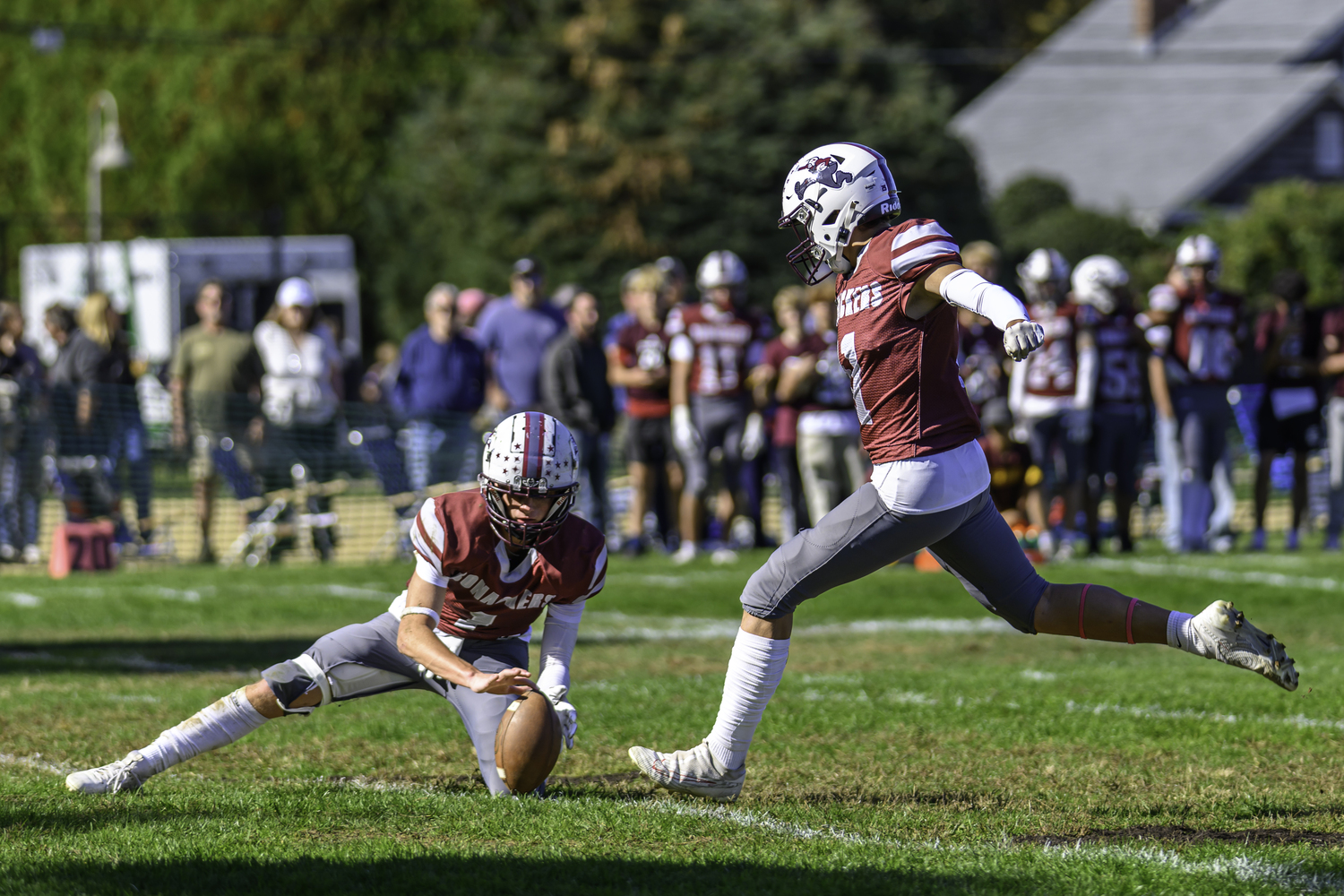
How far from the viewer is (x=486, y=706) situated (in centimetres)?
546

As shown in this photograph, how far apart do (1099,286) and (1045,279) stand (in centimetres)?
58

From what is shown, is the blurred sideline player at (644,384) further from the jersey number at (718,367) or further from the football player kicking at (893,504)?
the football player kicking at (893,504)

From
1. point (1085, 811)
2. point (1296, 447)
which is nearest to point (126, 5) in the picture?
point (1296, 447)

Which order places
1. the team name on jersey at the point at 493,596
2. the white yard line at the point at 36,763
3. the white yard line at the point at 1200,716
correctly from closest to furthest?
the team name on jersey at the point at 493,596 < the white yard line at the point at 36,763 < the white yard line at the point at 1200,716

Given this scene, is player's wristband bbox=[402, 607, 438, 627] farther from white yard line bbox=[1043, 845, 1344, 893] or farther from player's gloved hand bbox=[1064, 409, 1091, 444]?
player's gloved hand bbox=[1064, 409, 1091, 444]

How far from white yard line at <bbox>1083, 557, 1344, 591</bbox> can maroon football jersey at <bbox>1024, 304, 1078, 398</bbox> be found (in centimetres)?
132

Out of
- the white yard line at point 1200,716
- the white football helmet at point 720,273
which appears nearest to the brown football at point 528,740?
the white yard line at point 1200,716

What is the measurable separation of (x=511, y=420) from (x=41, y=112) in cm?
3602

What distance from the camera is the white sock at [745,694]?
209 inches

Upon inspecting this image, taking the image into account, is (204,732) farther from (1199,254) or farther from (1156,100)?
(1156,100)

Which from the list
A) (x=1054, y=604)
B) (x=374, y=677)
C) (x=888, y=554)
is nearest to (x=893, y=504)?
(x=888, y=554)

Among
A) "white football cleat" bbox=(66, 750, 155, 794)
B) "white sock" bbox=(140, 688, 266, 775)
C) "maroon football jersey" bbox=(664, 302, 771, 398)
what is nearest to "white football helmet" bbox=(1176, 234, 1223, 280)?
"maroon football jersey" bbox=(664, 302, 771, 398)

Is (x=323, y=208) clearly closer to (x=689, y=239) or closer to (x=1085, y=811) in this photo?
(x=689, y=239)

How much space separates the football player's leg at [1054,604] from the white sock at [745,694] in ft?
2.09
